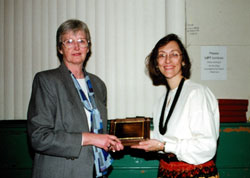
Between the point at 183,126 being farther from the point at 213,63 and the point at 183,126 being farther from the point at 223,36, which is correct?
the point at 223,36

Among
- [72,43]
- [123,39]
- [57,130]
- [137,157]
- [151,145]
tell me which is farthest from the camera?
[123,39]

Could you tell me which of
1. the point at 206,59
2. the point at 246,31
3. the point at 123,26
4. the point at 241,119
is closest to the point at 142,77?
the point at 123,26

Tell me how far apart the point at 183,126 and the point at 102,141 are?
784 mm

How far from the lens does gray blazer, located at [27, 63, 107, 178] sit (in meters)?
1.56

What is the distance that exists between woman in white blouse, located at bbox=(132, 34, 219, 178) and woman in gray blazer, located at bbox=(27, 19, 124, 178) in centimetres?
44

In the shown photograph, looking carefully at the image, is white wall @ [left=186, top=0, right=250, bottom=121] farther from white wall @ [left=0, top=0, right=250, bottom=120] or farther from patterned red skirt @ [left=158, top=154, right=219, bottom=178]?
patterned red skirt @ [left=158, top=154, right=219, bottom=178]

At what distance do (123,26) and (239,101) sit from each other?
2137 millimetres

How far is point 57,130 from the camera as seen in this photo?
5.32 feet

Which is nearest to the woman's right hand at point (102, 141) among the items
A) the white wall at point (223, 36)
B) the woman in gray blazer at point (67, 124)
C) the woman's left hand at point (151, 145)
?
the woman in gray blazer at point (67, 124)

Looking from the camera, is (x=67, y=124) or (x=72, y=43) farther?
(x=72, y=43)

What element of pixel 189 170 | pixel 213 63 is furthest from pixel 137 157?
pixel 213 63

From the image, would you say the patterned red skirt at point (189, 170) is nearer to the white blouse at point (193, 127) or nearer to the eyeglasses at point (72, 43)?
the white blouse at point (193, 127)

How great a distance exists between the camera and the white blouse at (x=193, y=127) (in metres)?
1.59

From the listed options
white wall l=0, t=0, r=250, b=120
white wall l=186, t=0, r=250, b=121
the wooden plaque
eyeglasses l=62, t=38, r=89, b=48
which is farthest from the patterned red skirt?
white wall l=186, t=0, r=250, b=121
